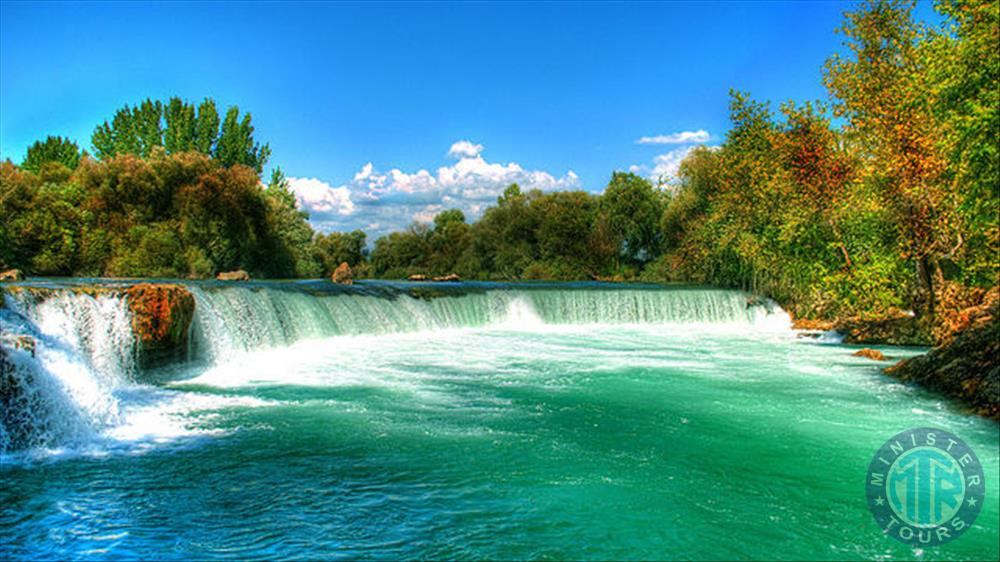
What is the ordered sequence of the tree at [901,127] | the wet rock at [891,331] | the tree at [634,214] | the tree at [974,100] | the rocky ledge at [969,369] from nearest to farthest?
the tree at [974,100] → the rocky ledge at [969,369] → the tree at [901,127] → the wet rock at [891,331] → the tree at [634,214]

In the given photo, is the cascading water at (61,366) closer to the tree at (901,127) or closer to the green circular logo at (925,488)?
the green circular logo at (925,488)

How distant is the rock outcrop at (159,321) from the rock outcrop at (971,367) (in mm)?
11969

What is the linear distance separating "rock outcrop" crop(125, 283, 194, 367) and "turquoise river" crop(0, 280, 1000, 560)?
0.68ft

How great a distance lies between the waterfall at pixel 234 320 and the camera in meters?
7.16

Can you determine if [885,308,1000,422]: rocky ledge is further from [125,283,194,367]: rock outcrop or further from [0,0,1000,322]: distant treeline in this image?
[125,283,194,367]: rock outcrop

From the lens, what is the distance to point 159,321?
34.8ft

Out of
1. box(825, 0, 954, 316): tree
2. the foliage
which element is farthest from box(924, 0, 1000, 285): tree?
the foliage

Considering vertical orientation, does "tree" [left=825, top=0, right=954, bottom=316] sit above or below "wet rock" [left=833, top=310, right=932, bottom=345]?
above

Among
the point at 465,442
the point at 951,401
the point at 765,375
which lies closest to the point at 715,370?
the point at 765,375

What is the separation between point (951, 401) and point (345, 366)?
32.0ft

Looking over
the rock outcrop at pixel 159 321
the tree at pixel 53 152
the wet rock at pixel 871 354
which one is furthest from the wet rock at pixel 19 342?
the tree at pixel 53 152

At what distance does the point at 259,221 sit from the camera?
108 ft

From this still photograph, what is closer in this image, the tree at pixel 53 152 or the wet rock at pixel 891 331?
the wet rock at pixel 891 331

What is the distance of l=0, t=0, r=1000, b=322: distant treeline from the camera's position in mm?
10555
